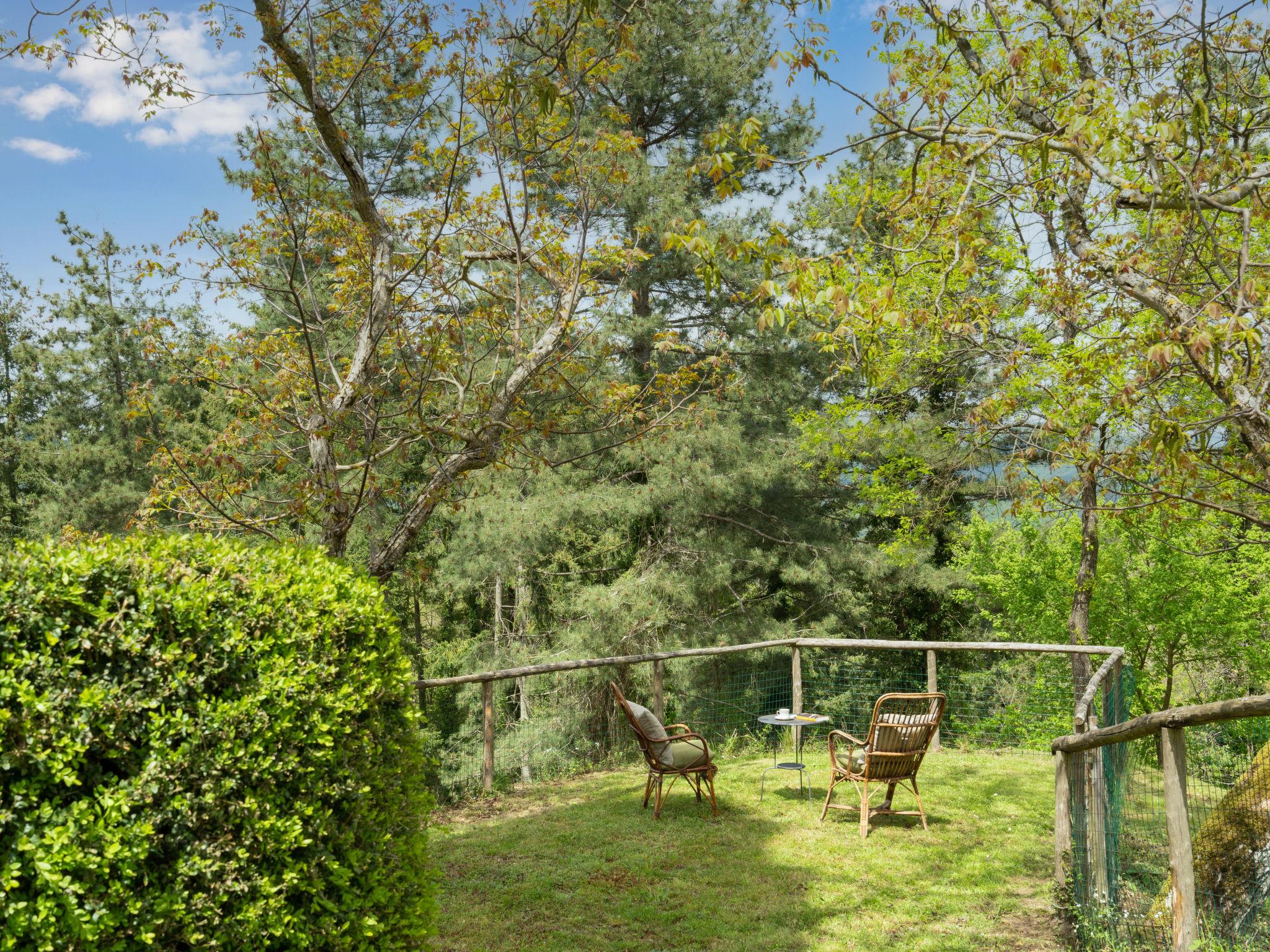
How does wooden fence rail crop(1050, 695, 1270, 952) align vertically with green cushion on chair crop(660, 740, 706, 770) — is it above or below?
above

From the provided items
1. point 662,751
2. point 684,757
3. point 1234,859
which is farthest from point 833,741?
point 1234,859

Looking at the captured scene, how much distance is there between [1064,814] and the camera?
3895 millimetres

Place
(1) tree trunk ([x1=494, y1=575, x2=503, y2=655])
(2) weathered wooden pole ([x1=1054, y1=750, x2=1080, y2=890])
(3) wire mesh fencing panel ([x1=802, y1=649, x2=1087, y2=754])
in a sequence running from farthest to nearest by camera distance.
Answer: (1) tree trunk ([x1=494, y1=575, x2=503, y2=655])
(3) wire mesh fencing panel ([x1=802, y1=649, x2=1087, y2=754])
(2) weathered wooden pole ([x1=1054, y1=750, x2=1080, y2=890])

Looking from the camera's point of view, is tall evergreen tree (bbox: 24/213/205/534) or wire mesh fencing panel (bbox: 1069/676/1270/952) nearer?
wire mesh fencing panel (bbox: 1069/676/1270/952)

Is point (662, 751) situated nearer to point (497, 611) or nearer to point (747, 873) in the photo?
point (747, 873)

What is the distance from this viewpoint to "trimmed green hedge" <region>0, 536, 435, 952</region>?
2014 mm

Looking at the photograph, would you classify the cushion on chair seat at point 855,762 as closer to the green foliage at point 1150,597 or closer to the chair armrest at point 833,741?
the chair armrest at point 833,741

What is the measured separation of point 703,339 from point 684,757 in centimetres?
740

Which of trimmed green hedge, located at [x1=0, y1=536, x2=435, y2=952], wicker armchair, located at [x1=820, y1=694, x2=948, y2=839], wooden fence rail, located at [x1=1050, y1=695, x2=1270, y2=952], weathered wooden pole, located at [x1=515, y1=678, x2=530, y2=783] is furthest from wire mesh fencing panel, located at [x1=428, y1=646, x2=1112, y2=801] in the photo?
trimmed green hedge, located at [x1=0, y1=536, x2=435, y2=952]

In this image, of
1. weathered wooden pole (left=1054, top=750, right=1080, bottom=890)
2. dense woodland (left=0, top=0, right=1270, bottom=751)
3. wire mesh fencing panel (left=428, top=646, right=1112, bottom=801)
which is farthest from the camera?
wire mesh fencing panel (left=428, top=646, right=1112, bottom=801)

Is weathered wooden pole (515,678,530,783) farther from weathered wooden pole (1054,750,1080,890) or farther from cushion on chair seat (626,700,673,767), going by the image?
weathered wooden pole (1054,750,1080,890)

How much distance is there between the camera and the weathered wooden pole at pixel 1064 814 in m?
3.81

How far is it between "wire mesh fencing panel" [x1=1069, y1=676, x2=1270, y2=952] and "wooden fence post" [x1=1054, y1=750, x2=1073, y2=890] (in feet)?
0.12

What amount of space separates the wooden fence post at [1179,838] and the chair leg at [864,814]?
8.25 feet
